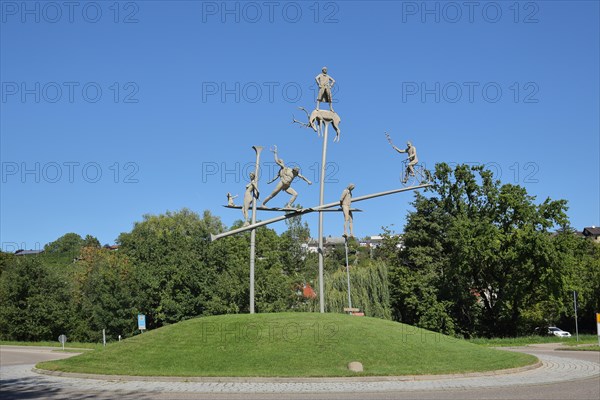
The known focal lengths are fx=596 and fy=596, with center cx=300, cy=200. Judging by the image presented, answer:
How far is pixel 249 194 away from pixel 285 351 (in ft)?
24.8

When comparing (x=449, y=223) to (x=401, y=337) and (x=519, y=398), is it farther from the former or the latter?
(x=519, y=398)

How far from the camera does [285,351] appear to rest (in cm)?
2089

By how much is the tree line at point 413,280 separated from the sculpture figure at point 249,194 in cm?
2761

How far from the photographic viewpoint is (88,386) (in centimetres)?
1805

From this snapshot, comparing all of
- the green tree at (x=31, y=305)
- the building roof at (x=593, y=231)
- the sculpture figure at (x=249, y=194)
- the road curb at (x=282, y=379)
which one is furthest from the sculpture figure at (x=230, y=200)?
the building roof at (x=593, y=231)

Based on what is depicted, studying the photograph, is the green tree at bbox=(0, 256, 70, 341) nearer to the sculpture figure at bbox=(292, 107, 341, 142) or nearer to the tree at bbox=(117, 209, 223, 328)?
the tree at bbox=(117, 209, 223, 328)

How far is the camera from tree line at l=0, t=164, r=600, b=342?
160 ft

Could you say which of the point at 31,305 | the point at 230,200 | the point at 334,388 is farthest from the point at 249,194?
the point at 31,305

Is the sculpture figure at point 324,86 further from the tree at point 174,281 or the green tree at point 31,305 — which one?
the green tree at point 31,305

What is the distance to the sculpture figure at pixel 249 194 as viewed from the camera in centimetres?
2561

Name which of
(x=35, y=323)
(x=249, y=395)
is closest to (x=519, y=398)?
(x=249, y=395)

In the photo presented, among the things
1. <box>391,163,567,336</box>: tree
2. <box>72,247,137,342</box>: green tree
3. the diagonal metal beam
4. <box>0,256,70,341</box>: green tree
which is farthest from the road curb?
<box>0,256,70,341</box>: green tree

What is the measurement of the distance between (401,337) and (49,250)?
13397 centimetres

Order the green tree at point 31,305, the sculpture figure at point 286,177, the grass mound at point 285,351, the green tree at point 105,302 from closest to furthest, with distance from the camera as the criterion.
→ the grass mound at point 285,351, the sculpture figure at point 286,177, the green tree at point 105,302, the green tree at point 31,305
